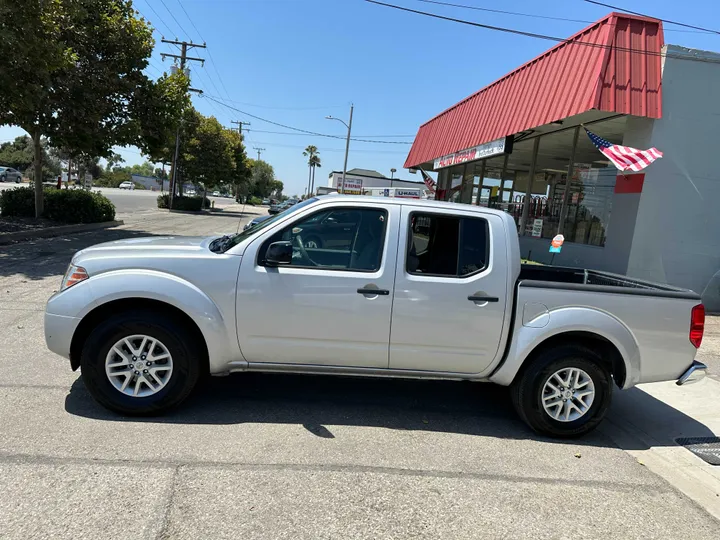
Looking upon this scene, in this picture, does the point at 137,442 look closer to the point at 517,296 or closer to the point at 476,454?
the point at 476,454

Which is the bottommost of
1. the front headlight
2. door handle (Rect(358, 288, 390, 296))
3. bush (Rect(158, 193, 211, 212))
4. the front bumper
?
bush (Rect(158, 193, 211, 212))

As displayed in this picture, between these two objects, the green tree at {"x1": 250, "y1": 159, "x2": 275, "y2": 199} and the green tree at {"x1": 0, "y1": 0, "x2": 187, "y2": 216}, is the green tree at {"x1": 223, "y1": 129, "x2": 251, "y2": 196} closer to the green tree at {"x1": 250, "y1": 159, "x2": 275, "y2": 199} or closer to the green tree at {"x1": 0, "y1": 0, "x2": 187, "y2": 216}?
the green tree at {"x1": 0, "y1": 0, "x2": 187, "y2": 216}

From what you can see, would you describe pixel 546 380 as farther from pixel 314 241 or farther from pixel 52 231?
pixel 52 231

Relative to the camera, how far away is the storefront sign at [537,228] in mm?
15108

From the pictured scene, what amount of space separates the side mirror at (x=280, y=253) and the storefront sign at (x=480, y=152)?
429 inches

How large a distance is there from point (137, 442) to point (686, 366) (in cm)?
440

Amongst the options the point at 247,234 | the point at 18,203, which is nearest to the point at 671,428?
the point at 247,234

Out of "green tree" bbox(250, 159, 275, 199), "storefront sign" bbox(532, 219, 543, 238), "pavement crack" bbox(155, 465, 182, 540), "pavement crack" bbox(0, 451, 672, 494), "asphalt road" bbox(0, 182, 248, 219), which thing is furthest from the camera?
"green tree" bbox(250, 159, 275, 199)

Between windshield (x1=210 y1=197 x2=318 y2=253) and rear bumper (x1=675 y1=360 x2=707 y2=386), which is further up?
windshield (x1=210 y1=197 x2=318 y2=253)

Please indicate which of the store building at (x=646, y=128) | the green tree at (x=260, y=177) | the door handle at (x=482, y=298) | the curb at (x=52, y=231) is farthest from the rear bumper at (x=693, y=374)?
the green tree at (x=260, y=177)

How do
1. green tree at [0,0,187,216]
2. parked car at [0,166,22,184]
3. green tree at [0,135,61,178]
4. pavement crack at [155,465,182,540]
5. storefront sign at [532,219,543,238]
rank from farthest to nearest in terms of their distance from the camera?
1. green tree at [0,135,61,178]
2. parked car at [0,166,22,184]
3. storefront sign at [532,219,543,238]
4. green tree at [0,0,187,216]
5. pavement crack at [155,465,182,540]

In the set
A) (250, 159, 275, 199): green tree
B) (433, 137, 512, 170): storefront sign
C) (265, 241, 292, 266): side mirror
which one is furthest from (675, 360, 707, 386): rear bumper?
(250, 159, 275, 199): green tree

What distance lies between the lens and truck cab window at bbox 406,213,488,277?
13.7ft

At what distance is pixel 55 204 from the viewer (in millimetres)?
17281
